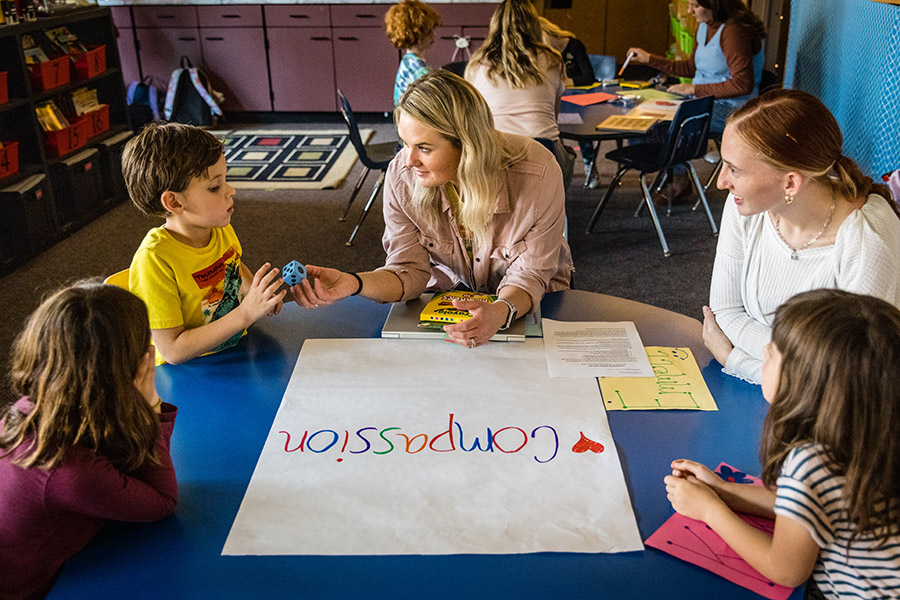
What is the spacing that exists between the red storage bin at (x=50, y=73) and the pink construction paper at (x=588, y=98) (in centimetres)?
283

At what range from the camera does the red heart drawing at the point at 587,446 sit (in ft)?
4.06

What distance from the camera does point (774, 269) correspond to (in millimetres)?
1613

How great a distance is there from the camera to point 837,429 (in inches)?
37.6

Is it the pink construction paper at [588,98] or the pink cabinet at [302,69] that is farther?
the pink cabinet at [302,69]

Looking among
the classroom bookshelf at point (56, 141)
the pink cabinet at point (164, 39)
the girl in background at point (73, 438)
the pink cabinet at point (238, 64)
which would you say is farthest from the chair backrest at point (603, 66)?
the girl in background at point (73, 438)

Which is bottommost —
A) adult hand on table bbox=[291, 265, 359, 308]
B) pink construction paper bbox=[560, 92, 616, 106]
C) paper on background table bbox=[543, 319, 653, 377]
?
paper on background table bbox=[543, 319, 653, 377]

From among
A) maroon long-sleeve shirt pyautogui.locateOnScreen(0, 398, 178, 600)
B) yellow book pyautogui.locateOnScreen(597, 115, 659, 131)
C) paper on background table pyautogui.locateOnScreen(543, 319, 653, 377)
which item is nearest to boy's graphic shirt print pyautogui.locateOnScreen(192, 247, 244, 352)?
maroon long-sleeve shirt pyautogui.locateOnScreen(0, 398, 178, 600)

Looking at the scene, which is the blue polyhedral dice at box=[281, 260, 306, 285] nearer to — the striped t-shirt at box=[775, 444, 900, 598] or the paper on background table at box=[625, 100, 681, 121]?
the striped t-shirt at box=[775, 444, 900, 598]

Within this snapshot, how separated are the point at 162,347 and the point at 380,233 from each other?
279 centimetres

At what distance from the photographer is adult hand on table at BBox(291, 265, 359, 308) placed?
162 centimetres

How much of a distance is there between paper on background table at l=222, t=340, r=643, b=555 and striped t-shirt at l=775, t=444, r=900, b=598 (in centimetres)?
21

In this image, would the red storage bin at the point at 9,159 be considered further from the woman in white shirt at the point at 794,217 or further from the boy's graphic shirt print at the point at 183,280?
the woman in white shirt at the point at 794,217

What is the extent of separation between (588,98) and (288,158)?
244cm

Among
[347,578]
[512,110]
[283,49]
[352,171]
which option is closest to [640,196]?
[512,110]
